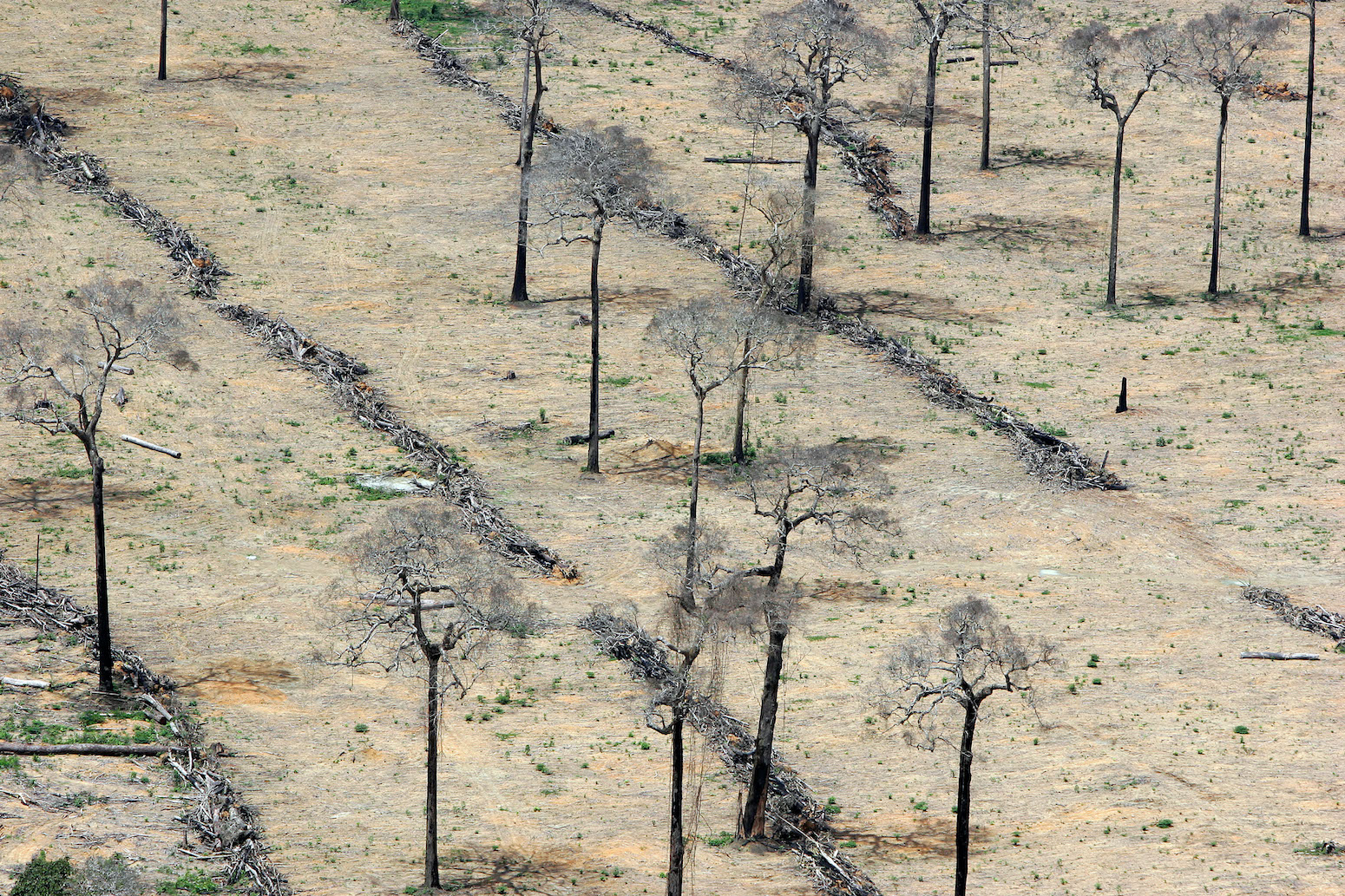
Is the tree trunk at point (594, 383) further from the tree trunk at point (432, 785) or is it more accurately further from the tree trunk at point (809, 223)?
the tree trunk at point (432, 785)

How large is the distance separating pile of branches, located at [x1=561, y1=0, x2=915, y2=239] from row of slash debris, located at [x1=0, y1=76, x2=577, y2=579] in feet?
67.8

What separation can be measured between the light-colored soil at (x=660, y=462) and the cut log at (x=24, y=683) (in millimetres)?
2877

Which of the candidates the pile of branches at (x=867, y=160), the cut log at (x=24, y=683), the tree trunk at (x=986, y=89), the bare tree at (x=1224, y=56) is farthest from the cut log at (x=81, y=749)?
the tree trunk at (x=986, y=89)


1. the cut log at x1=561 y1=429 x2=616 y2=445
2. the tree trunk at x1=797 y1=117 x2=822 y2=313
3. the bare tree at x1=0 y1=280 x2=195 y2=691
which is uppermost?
the tree trunk at x1=797 y1=117 x2=822 y2=313

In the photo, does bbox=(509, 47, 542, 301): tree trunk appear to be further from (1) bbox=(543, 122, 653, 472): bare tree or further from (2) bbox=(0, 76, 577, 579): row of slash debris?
(2) bbox=(0, 76, 577, 579): row of slash debris

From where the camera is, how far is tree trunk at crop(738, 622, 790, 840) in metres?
35.9

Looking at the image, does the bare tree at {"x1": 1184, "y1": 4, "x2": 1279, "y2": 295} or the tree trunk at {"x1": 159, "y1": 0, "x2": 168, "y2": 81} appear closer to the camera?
the bare tree at {"x1": 1184, "y1": 4, "x2": 1279, "y2": 295}

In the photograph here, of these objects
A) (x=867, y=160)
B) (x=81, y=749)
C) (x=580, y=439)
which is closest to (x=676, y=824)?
(x=81, y=749)

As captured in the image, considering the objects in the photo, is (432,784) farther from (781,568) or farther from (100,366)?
(100,366)

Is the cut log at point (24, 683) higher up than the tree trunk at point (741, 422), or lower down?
lower down

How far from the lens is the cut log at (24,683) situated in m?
39.7

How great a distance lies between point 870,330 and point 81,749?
106ft

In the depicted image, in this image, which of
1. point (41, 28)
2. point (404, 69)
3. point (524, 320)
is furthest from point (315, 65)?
point (524, 320)

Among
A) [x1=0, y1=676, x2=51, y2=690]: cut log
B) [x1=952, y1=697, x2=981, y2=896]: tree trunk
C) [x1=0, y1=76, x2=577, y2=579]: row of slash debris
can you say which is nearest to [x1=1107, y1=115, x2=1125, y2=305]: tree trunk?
[x1=0, y1=76, x2=577, y2=579]: row of slash debris
